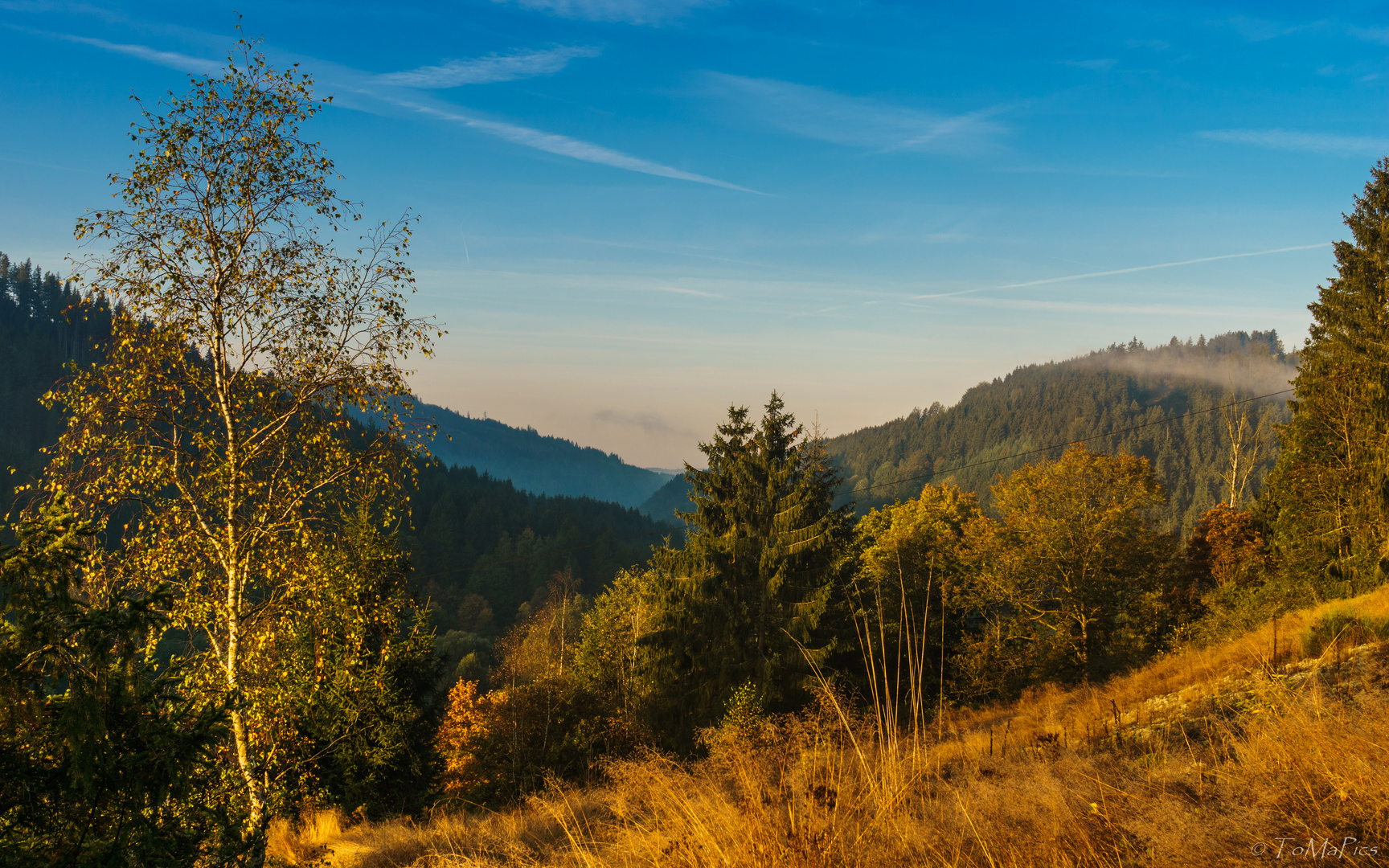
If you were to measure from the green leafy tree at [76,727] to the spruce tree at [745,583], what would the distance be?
68.9 feet

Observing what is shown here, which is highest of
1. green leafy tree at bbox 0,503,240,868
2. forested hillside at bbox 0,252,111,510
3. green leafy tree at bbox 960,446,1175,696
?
forested hillside at bbox 0,252,111,510

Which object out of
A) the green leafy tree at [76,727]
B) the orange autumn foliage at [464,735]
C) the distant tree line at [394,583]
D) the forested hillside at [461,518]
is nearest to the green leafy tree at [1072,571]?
the distant tree line at [394,583]

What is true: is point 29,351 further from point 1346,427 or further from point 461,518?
point 1346,427

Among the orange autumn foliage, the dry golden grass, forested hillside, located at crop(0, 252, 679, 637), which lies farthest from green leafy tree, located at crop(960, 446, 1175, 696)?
forested hillside, located at crop(0, 252, 679, 637)

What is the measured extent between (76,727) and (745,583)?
933 inches

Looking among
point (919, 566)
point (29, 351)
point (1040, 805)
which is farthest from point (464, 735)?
point (29, 351)

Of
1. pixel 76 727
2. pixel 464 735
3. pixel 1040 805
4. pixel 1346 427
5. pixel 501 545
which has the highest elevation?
pixel 1346 427

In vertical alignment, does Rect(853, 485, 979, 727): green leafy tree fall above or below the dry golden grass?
below

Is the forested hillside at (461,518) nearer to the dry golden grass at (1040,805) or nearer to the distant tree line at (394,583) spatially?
the distant tree line at (394,583)

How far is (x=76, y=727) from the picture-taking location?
2734 millimetres

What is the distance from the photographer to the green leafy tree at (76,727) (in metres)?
2.71

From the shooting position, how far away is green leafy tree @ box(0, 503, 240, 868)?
271 centimetres

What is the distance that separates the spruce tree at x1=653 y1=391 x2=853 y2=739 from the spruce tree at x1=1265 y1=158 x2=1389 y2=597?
14.7 m

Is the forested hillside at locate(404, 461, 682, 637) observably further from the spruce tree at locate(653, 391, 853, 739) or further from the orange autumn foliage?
the spruce tree at locate(653, 391, 853, 739)
